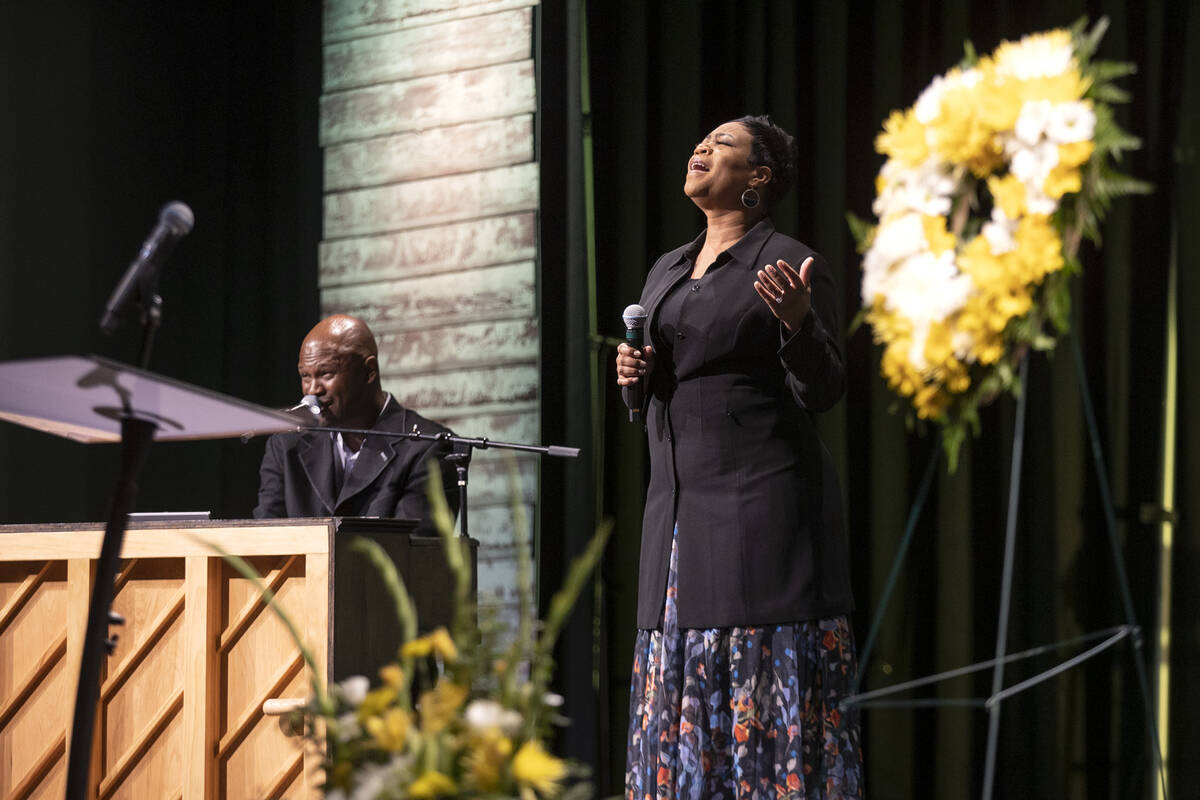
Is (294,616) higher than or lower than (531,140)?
lower

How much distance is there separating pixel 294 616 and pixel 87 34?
264 cm

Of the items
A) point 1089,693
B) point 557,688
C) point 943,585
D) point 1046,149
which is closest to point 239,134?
point 557,688

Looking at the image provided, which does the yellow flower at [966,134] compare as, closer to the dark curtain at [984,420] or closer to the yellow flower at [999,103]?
the yellow flower at [999,103]

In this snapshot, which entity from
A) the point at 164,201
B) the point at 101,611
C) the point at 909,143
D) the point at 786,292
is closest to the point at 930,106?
the point at 909,143

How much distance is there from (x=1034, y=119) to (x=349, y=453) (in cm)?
235

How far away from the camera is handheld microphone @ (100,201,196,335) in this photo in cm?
183

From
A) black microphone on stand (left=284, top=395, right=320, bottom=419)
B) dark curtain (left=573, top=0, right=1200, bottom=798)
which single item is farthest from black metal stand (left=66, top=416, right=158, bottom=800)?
dark curtain (left=573, top=0, right=1200, bottom=798)

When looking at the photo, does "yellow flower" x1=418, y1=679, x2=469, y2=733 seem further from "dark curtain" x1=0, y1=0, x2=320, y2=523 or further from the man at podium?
"dark curtain" x1=0, y1=0, x2=320, y2=523

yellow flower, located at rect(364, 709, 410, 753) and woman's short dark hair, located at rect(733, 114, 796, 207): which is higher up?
woman's short dark hair, located at rect(733, 114, 796, 207)

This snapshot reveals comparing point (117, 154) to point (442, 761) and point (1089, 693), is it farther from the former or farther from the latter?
point (442, 761)

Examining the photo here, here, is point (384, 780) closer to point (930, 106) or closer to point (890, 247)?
point (890, 247)

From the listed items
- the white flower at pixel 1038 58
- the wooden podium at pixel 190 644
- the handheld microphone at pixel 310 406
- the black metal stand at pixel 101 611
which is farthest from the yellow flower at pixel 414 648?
the handheld microphone at pixel 310 406

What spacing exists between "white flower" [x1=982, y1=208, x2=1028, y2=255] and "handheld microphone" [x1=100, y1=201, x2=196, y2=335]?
1022mm

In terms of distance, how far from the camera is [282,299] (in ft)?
15.7
